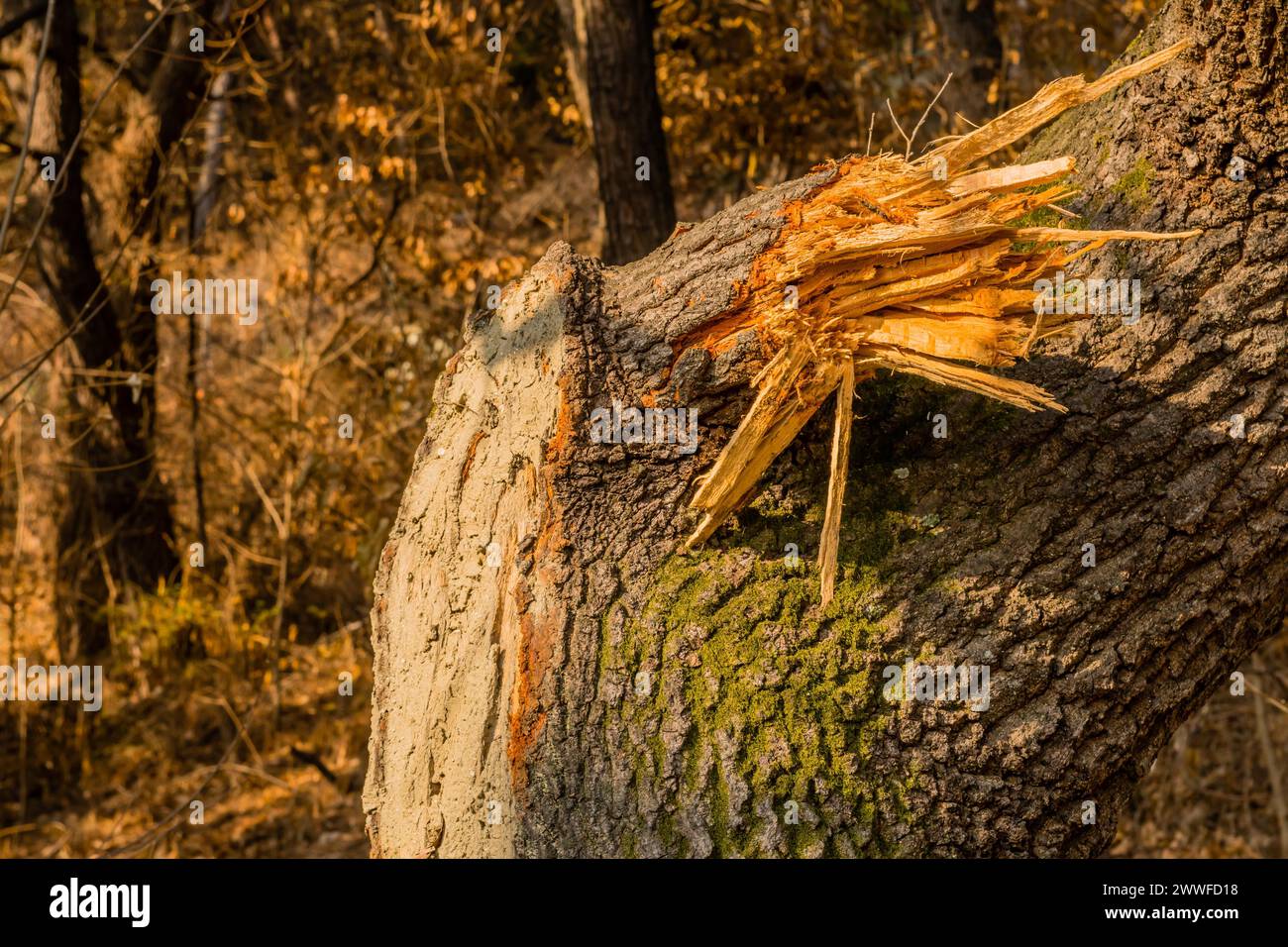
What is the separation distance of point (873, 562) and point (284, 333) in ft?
18.2

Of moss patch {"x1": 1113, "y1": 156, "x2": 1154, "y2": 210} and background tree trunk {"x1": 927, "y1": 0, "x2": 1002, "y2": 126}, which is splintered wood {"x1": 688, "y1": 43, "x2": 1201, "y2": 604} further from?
background tree trunk {"x1": 927, "y1": 0, "x2": 1002, "y2": 126}

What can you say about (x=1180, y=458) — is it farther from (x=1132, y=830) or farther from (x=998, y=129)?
(x=1132, y=830)

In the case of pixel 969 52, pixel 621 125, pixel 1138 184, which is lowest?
pixel 1138 184

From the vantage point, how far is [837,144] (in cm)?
795

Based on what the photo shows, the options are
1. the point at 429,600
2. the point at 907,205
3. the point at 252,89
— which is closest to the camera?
the point at 907,205

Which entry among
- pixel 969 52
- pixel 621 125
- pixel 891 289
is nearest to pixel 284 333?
pixel 621 125

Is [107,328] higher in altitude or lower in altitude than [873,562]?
higher

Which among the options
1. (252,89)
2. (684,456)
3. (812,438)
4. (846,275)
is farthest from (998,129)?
(252,89)

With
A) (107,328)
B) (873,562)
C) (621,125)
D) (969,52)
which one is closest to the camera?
(873,562)

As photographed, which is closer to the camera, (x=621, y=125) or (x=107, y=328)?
(x=621, y=125)

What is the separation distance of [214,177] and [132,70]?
1121 millimetres

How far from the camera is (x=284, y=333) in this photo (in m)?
7.20

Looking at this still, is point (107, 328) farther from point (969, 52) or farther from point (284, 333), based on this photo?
point (969, 52)

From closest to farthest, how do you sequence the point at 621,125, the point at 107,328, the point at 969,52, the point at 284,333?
the point at 621,125 < the point at 107,328 < the point at 969,52 < the point at 284,333
